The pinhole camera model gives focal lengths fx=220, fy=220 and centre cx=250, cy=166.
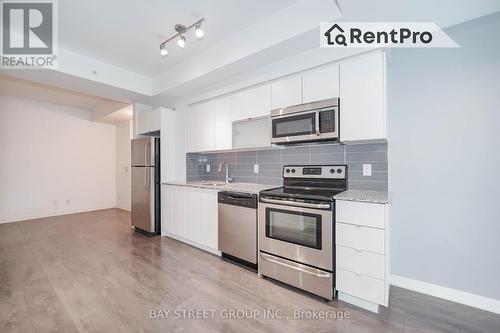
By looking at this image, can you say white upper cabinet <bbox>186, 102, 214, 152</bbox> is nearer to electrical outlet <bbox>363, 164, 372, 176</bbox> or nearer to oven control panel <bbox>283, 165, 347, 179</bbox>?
oven control panel <bbox>283, 165, 347, 179</bbox>

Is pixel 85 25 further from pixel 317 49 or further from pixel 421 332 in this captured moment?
pixel 421 332

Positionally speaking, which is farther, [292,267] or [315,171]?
[315,171]

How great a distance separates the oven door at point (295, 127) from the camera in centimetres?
231

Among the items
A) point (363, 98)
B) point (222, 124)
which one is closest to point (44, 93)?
point (222, 124)

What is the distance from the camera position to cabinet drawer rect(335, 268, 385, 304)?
68.9 inches

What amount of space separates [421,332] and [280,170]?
1.98 m

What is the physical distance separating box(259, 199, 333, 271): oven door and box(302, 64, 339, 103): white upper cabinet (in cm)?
118

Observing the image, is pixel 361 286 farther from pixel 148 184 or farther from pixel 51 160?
pixel 51 160

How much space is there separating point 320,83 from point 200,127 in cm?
200

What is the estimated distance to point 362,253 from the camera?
1.82 m

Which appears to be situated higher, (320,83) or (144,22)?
(144,22)

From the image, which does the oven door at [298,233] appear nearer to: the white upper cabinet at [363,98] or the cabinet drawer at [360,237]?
the cabinet drawer at [360,237]

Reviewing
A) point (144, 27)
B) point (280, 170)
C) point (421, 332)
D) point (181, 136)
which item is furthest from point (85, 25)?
point (421, 332)

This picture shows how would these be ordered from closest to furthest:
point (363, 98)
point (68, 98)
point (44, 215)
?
point (363, 98)
point (68, 98)
point (44, 215)
